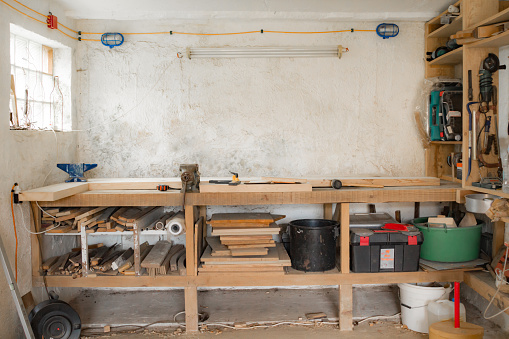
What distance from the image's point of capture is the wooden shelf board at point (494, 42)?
118 inches

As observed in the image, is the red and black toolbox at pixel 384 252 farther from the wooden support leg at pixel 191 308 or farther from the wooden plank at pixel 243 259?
the wooden support leg at pixel 191 308

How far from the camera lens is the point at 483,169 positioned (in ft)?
11.1

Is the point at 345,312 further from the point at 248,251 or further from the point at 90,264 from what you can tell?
the point at 90,264

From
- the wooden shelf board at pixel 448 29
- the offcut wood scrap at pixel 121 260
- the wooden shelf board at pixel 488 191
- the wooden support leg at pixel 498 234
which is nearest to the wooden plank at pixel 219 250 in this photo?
the offcut wood scrap at pixel 121 260

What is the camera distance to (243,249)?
3400mm

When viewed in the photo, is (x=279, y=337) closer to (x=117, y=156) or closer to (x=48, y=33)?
(x=117, y=156)

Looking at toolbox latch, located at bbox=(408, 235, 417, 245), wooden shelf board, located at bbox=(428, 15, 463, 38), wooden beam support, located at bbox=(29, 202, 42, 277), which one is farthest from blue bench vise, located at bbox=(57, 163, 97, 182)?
wooden shelf board, located at bbox=(428, 15, 463, 38)

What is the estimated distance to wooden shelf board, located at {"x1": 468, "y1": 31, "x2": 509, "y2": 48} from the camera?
299cm

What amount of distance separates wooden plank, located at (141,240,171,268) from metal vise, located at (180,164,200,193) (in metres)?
0.63

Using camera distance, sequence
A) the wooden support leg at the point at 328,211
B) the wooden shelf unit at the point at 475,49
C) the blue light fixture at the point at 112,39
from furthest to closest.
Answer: the blue light fixture at the point at 112,39 < the wooden support leg at the point at 328,211 < the wooden shelf unit at the point at 475,49

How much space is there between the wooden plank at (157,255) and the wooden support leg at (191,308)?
0.33m

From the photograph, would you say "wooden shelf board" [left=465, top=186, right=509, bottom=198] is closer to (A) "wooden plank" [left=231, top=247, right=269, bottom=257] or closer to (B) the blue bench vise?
(A) "wooden plank" [left=231, top=247, right=269, bottom=257]

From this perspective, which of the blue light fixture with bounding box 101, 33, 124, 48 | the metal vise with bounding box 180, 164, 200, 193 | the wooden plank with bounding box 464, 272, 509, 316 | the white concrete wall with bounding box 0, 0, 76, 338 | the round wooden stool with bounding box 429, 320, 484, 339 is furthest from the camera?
the blue light fixture with bounding box 101, 33, 124, 48

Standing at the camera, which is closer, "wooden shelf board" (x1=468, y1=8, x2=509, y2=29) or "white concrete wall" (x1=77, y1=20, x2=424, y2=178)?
"wooden shelf board" (x1=468, y1=8, x2=509, y2=29)
